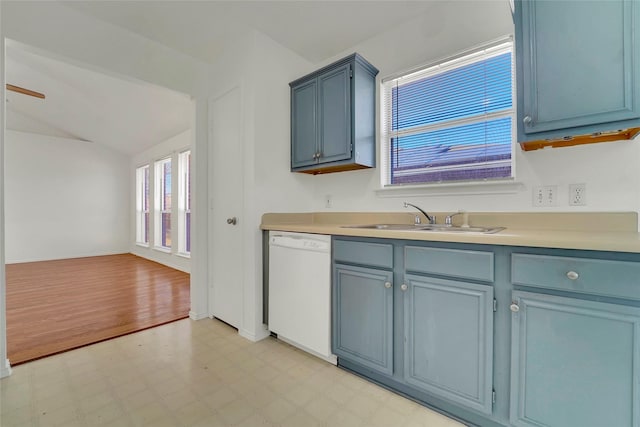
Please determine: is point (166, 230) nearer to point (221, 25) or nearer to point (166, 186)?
point (166, 186)

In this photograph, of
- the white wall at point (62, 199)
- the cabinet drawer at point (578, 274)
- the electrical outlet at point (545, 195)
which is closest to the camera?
the cabinet drawer at point (578, 274)

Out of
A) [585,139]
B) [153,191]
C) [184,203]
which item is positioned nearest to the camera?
[585,139]

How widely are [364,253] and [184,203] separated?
14.3 feet

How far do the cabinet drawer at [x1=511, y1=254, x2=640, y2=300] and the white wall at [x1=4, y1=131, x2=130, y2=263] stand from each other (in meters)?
8.09

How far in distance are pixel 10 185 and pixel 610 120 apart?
339 inches

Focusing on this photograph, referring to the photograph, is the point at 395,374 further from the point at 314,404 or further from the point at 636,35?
the point at 636,35

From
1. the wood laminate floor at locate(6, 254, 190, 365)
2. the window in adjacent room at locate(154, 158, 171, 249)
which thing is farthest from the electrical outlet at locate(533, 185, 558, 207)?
the window in adjacent room at locate(154, 158, 171, 249)

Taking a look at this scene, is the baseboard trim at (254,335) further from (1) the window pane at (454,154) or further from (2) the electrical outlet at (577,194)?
(2) the electrical outlet at (577,194)

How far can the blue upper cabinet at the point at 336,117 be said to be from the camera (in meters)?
2.18

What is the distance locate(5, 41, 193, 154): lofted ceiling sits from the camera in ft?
12.4

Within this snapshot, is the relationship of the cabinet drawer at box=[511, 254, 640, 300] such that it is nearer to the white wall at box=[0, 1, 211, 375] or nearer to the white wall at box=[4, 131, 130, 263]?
the white wall at box=[0, 1, 211, 375]

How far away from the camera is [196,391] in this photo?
5.49ft

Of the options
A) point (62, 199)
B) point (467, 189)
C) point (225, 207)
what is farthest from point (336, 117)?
point (62, 199)

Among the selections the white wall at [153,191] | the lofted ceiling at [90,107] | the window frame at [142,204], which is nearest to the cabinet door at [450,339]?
the lofted ceiling at [90,107]
